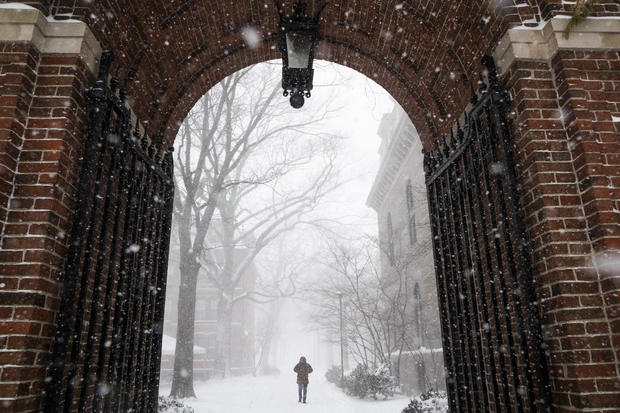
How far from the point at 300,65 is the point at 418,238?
44.5ft

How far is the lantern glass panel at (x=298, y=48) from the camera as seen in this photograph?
394cm

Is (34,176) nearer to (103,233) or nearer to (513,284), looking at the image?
(103,233)

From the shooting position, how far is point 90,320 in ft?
10.3

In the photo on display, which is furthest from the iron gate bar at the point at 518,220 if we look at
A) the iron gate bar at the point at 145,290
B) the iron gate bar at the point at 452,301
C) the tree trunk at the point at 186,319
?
the tree trunk at the point at 186,319

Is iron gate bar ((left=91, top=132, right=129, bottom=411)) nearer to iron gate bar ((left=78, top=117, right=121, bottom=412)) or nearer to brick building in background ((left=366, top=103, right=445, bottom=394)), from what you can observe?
iron gate bar ((left=78, top=117, right=121, bottom=412))

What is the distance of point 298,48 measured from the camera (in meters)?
3.97

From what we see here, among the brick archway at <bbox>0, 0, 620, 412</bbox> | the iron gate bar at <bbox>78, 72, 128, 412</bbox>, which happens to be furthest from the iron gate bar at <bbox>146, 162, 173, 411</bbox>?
the brick archway at <bbox>0, 0, 620, 412</bbox>

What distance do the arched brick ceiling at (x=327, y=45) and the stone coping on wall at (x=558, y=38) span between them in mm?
198

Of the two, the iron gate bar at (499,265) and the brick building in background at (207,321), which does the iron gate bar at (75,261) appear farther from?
the brick building in background at (207,321)

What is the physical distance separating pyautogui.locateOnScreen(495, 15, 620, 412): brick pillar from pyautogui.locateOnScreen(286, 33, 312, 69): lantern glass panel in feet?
5.21

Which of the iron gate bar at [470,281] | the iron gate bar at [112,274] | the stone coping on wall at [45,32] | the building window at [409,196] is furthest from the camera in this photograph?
the building window at [409,196]

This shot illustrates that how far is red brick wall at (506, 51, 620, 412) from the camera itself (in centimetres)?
256

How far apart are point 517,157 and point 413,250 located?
1387 centimetres

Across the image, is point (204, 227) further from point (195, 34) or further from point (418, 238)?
point (195, 34)
